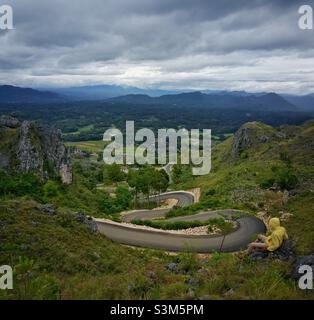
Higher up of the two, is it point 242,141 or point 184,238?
point 242,141

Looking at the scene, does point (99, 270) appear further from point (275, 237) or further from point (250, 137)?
point (250, 137)

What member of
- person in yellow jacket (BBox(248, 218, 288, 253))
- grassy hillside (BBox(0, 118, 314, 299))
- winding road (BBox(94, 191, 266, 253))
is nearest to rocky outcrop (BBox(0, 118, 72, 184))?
grassy hillside (BBox(0, 118, 314, 299))

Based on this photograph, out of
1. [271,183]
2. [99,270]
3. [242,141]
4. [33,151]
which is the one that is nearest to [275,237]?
[99,270]

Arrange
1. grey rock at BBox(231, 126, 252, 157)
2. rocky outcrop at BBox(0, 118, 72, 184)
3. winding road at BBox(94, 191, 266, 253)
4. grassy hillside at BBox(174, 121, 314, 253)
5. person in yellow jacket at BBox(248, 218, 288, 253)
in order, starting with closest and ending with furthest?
person in yellow jacket at BBox(248, 218, 288, 253), grassy hillside at BBox(174, 121, 314, 253), winding road at BBox(94, 191, 266, 253), rocky outcrop at BBox(0, 118, 72, 184), grey rock at BBox(231, 126, 252, 157)

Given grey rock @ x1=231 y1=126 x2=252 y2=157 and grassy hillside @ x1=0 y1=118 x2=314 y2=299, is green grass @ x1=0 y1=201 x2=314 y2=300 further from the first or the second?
grey rock @ x1=231 y1=126 x2=252 y2=157

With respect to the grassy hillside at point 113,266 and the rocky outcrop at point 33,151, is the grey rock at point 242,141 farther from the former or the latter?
the grassy hillside at point 113,266

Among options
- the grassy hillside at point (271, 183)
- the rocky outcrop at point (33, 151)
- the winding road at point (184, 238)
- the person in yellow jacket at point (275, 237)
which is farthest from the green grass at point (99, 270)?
the rocky outcrop at point (33, 151)
